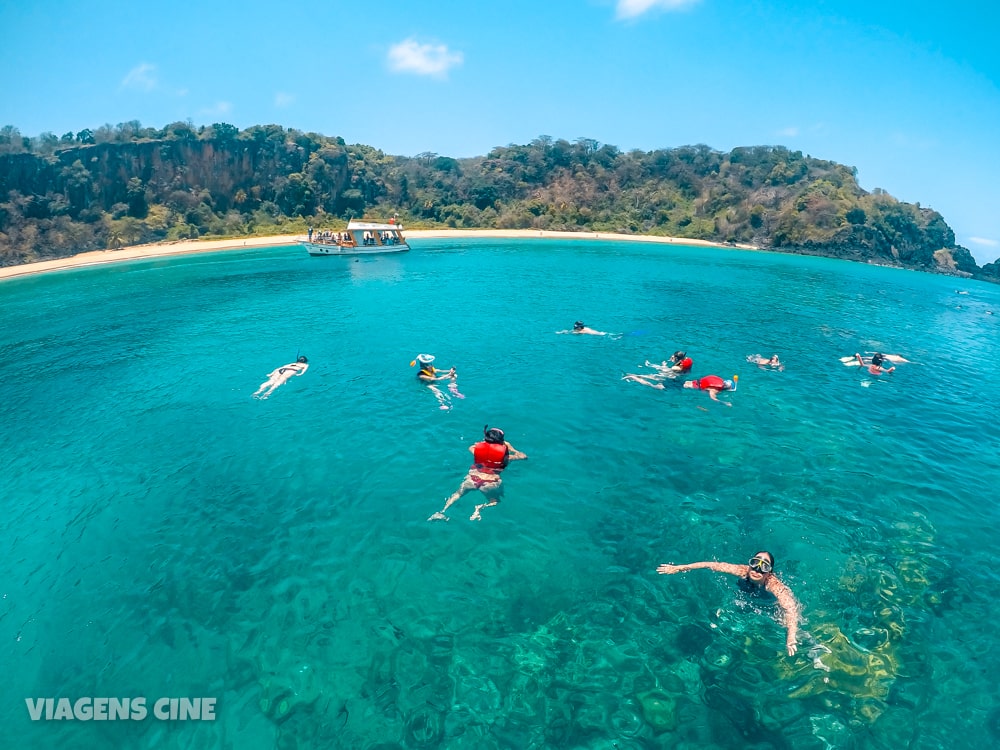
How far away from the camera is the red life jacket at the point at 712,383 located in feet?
83.4

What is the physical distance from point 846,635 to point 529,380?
1777 cm

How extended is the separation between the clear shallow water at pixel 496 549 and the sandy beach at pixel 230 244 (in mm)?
55039

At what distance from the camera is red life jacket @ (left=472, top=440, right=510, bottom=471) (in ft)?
54.9

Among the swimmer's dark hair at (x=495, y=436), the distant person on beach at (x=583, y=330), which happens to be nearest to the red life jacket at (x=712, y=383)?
the distant person on beach at (x=583, y=330)

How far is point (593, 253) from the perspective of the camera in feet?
300

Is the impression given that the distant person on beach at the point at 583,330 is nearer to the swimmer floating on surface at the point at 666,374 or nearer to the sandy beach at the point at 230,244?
the swimmer floating on surface at the point at 666,374

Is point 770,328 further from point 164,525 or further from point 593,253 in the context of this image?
point 593,253

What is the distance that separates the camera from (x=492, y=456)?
55.0 ft

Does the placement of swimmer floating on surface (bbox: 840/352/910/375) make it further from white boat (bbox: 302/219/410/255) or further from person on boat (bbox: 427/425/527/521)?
white boat (bbox: 302/219/410/255)

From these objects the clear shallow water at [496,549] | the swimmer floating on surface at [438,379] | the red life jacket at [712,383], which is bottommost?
the clear shallow water at [496,549]

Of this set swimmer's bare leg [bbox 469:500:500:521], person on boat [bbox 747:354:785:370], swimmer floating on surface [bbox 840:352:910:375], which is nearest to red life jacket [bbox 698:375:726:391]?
person on boat [bbox 747:354:785:370]

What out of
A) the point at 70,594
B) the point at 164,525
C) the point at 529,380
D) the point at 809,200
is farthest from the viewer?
the point at 809,200

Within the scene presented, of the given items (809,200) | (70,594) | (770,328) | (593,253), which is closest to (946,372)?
(770,328)

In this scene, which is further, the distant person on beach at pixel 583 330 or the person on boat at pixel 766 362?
the distant person on beach at pixel 583 330
